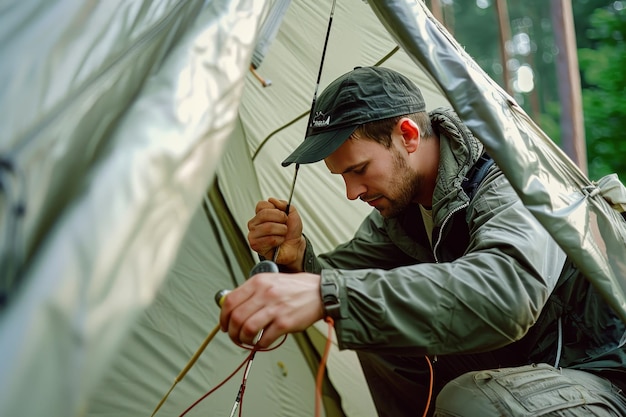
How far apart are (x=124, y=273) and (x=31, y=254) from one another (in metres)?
0.10

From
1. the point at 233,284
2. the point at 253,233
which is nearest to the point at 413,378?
the point at 253,233

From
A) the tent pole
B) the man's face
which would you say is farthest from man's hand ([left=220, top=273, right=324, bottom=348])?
the tent pole

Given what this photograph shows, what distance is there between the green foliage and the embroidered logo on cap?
667cm

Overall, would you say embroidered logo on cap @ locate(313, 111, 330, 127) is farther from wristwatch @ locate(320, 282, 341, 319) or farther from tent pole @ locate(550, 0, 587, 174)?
tent pole @ locate(550, 0, 587, 174)

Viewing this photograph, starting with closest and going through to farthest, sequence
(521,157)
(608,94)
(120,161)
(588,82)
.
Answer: (120,161) → (521,157) → (608,94) → (588,82)

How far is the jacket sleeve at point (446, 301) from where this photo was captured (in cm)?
124

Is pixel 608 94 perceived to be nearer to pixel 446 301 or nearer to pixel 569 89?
pixel 569 89

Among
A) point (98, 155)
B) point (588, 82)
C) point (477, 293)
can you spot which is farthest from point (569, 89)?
point (98, 155)

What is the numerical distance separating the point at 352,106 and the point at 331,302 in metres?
0.75

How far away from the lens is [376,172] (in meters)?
1.88

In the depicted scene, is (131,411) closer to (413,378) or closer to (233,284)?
(233,284)

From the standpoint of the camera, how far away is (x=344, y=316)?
1.22m

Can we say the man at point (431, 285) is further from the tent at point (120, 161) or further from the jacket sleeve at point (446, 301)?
the tent at point (120, 161)

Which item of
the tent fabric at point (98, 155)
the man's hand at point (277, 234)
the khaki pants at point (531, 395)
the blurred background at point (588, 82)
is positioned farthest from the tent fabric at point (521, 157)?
the blurred background at point (588, 82)
